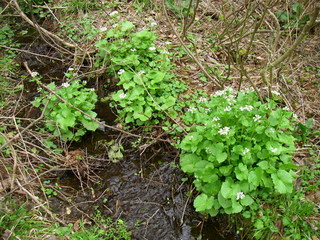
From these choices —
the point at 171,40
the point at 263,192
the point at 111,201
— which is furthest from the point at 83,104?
the point at 263,192

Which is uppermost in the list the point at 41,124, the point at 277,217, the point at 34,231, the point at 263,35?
the point at 263,35

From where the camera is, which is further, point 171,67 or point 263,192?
point 171,67

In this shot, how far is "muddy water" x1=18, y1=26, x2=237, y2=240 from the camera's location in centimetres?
305

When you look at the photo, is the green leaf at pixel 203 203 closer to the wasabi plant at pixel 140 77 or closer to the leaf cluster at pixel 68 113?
the wasabi plant at pixel 140 77

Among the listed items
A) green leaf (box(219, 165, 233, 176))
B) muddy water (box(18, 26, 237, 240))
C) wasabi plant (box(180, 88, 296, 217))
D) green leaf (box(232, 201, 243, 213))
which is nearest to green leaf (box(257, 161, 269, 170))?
wasabi plant (box(180, 88, 296, 217))

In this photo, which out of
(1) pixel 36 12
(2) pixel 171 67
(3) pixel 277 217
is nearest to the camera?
(3) pixel 277 217

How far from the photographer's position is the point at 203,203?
281 cm

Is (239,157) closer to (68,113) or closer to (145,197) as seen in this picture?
(145,197)

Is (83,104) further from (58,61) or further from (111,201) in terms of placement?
(58,61)

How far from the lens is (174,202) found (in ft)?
10.7

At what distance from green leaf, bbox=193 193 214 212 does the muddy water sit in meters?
0.34

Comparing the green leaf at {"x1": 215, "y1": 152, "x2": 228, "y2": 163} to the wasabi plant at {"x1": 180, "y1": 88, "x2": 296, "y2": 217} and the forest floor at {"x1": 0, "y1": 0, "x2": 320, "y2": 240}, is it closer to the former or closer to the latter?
the wasabi plant at {"x1": 180, "y1": 88, "x2": 296, "y2": 217}

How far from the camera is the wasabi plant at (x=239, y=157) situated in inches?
105

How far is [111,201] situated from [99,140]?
36.9 inches
